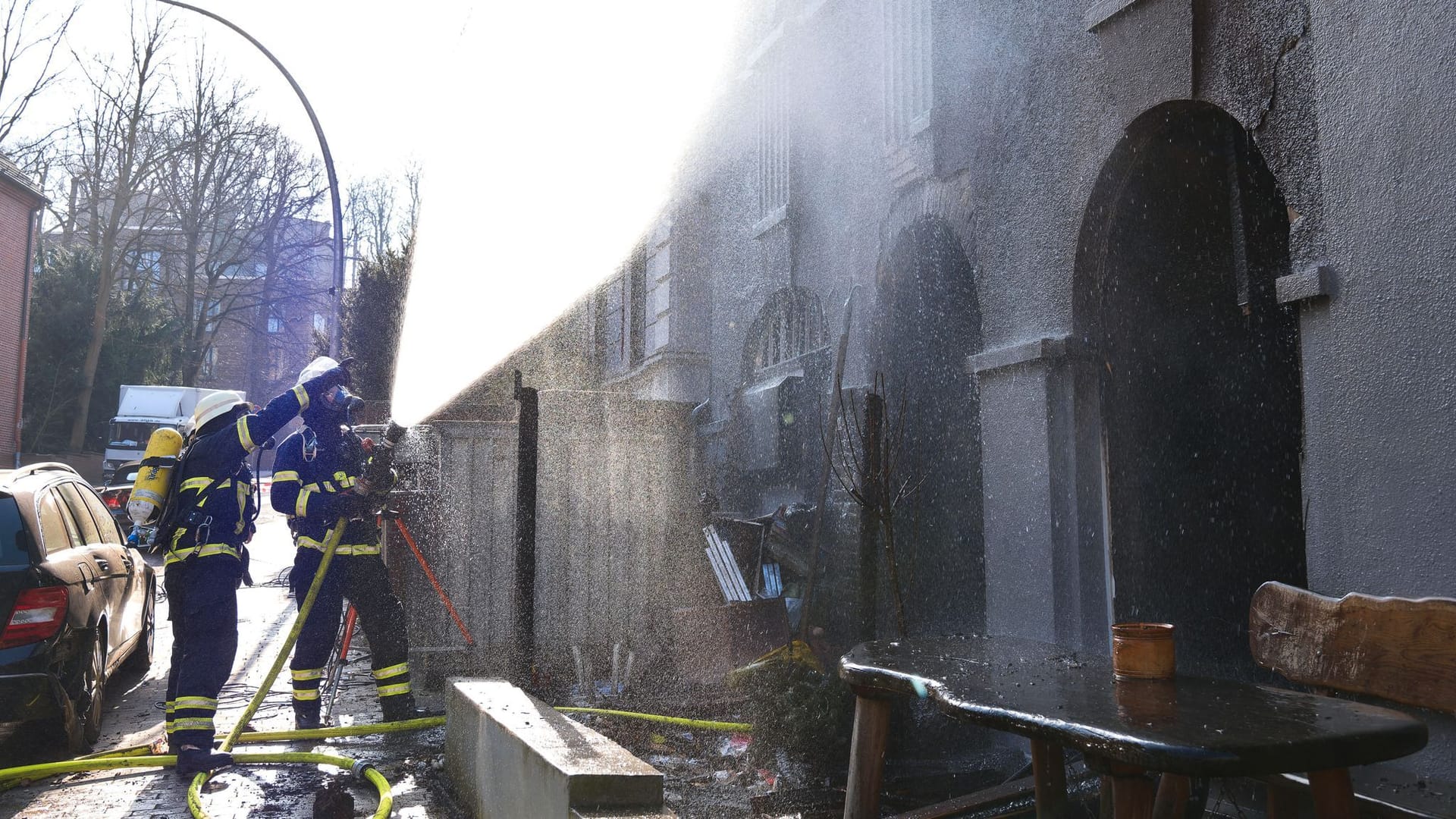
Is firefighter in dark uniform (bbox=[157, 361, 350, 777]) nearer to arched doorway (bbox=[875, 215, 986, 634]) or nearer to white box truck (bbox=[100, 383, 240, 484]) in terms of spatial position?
arched doorway (bbox=[875, 215, 986, 634])

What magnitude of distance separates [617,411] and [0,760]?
4.08 meters

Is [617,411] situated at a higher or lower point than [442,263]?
lower

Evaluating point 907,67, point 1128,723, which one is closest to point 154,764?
point 1128,723

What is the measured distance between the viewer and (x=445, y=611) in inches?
286

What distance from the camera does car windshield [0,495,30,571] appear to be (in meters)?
5.33

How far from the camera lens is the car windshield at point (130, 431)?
2809 centimetres

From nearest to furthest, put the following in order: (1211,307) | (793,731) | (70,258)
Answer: (793,731) → (1211,307) → (70,258)

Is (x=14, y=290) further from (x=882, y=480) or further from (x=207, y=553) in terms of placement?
(x=882, y=480)

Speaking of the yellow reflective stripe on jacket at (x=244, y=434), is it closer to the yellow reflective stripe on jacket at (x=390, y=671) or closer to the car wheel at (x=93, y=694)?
the car wheel at (x=93, y=694)

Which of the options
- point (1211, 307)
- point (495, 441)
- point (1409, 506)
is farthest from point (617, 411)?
point (1409, 506)

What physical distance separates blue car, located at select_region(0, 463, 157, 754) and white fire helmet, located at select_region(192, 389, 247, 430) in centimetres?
92

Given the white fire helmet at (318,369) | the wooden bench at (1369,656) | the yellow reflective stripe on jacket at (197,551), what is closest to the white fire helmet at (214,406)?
the white fire helmet at (318,369)

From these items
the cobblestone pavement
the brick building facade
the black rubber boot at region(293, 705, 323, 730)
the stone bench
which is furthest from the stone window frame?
the brick building facade

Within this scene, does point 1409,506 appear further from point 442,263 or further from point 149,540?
point 442,263
